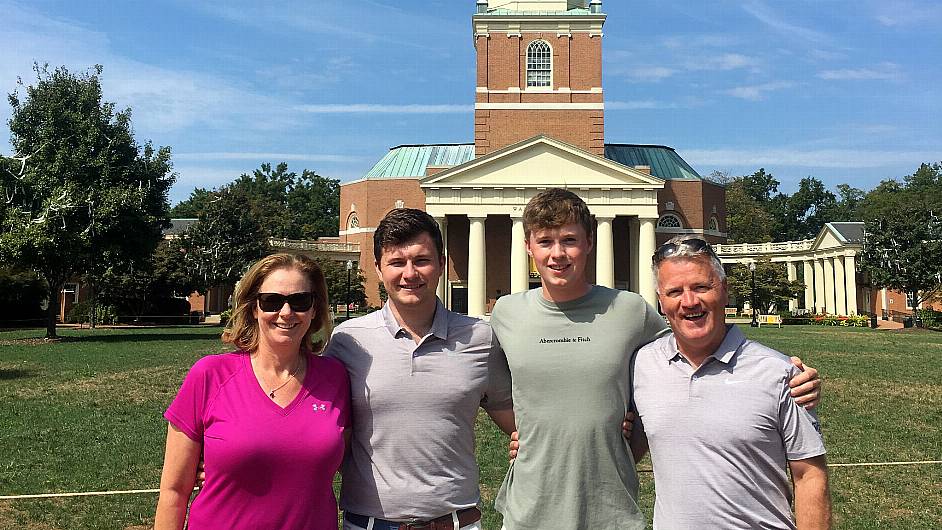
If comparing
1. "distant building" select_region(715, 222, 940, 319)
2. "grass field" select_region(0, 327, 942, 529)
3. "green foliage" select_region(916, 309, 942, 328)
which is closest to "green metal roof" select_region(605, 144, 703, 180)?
"distant building" select_region(715, 222, 940, 319)

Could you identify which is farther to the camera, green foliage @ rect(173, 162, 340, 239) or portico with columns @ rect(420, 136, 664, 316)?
green foliage @ rect(173, 162, 340, 239)

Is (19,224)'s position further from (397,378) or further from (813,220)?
(813,220)

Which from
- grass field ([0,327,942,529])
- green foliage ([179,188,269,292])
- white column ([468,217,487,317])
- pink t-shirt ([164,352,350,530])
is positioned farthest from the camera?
green foliage ([179,188,269,292])

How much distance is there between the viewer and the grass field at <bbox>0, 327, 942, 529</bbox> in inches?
308

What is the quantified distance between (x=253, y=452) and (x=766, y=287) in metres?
58.8

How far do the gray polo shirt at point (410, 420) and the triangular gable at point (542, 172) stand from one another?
48408mm

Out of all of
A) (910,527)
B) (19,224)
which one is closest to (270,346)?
(910,527)

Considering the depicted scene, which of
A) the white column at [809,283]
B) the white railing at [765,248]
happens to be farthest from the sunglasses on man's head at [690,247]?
the white column at [809,283]

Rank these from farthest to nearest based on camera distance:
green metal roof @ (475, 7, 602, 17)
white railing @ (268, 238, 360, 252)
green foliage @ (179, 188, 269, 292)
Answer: white railing @ (268, 238, 360, 252)
green metal roof @ (475, 7, 602, 17)
green foliage @ (179, 188, 269, 292)

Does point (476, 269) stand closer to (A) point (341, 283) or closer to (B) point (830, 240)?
(A) point (341, 283)

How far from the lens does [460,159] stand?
68688 millimetres

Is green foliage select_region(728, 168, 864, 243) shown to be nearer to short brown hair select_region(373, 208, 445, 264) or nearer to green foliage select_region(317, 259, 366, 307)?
green foliage select_region(317, 259, 366, 307)

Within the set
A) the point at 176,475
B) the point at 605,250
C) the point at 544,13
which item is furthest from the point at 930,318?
the point at 176,475

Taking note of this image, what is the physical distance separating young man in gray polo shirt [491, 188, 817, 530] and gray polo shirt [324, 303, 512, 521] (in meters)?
0.27
